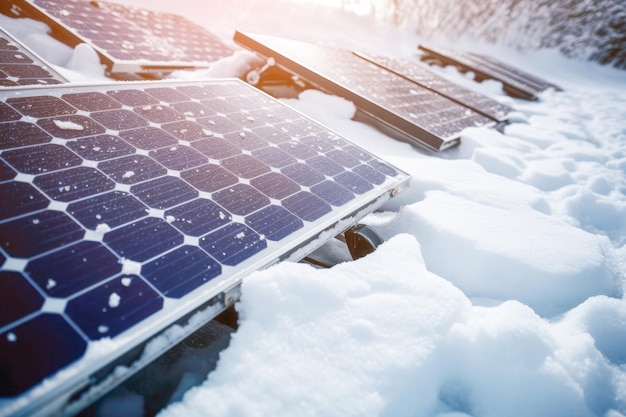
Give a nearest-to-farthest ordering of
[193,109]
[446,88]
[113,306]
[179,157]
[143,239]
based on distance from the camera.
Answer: [113,306] < [143,239] < [179,157] < [193,109] < [446,88]

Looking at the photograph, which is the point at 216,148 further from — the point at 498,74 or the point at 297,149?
the point at 498,74

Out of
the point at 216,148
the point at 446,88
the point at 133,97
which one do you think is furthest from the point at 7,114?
the point at 446,88

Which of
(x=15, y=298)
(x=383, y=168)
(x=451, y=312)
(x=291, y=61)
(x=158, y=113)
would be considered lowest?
(x=451, y=312)

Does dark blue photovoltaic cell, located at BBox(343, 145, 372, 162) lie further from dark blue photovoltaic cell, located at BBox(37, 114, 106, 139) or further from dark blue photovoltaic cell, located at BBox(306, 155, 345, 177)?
dark blue photovoltaic cell, located at BBox(37, 114, 106, 139)

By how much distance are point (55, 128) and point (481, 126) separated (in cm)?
436

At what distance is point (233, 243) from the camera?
4.70 ft

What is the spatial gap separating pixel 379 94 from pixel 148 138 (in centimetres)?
277

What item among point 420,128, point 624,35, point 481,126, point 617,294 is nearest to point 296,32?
point 481,126

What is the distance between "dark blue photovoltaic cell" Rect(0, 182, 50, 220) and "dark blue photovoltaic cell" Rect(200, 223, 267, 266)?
0.56m

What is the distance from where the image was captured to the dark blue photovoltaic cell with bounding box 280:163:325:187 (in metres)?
2.03

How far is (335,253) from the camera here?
7.99ft

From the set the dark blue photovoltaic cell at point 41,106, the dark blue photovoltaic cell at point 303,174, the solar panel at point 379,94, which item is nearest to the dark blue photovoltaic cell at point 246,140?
the dark blue photovoltaic cell at point 303,174

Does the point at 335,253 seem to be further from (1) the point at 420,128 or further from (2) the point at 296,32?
(2) the point at 296,32

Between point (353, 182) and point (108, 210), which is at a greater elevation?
point (108, 210)
